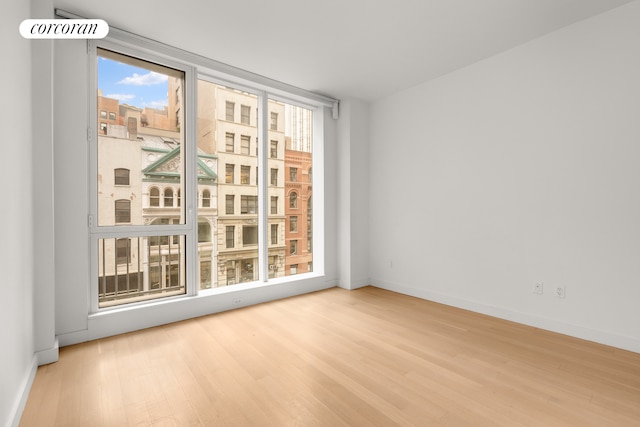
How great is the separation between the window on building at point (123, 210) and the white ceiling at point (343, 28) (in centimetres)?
159

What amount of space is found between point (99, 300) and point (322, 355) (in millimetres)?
2164

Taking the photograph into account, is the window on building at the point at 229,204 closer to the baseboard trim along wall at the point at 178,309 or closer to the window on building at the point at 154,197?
the window on building at the point at 154,197

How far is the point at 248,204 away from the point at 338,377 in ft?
8.06

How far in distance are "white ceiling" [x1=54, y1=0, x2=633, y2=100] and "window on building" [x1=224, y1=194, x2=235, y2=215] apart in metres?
1.54

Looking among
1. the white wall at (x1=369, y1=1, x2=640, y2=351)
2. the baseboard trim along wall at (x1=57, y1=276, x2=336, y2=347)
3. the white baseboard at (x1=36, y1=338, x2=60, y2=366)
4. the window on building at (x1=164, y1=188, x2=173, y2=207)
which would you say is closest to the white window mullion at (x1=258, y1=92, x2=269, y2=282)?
Answer: the baseboard trim along wall at (x1=57, y1=276, x2=336, y2=347)

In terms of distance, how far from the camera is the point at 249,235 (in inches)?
155

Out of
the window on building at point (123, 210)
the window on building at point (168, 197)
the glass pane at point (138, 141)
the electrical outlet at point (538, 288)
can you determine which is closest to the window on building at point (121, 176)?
the glass pane at point (138, 141)

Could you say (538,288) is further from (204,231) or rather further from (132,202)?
(132,202)

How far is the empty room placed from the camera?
1.86 m

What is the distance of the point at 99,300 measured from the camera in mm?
2818

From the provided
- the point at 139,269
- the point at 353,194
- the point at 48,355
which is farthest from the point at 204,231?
the point at 353,194

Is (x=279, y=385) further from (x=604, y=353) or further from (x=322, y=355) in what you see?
(x=604, y=353)

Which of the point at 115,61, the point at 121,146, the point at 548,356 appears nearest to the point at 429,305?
the point at 548,356

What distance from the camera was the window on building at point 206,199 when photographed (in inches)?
136
